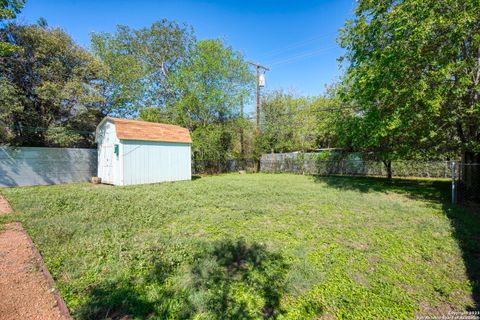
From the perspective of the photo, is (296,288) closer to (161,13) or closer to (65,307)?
(65,307)

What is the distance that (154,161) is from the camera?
10.9 meters

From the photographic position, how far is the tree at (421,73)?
20.1 feet

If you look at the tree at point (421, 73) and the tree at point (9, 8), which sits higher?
the tree at point (9, 8)

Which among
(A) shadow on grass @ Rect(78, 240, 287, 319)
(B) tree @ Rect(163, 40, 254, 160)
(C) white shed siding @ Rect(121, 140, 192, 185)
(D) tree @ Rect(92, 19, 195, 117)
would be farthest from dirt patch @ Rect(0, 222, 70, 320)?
(D) tree @ Rect(92, 19, 195, 117)

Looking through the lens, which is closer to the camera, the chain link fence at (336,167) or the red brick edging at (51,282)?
the red brick edging at (51,282)

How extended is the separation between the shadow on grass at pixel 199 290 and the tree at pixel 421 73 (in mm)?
6742

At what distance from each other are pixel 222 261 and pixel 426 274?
2.54m

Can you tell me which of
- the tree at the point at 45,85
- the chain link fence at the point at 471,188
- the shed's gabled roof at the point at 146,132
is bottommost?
the chain link fence at the point at 471,188

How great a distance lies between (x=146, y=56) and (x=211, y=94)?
7.58m

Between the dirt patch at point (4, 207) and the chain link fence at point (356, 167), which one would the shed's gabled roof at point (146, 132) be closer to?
the dirt patch at point (4, 207)

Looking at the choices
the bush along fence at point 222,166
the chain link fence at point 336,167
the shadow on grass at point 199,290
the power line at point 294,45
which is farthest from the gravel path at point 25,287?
the power line at point 294,45

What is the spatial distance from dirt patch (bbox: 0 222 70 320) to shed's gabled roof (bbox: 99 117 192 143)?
23.6ft

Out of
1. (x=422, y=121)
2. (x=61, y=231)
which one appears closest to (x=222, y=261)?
(x=61, y=231)

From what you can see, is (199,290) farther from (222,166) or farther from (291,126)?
(291,126)
